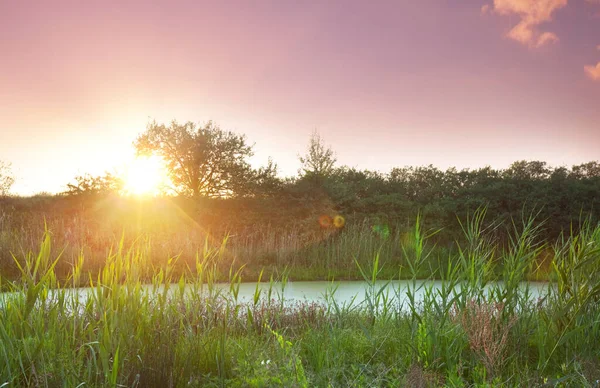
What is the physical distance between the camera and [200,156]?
20.5 metres

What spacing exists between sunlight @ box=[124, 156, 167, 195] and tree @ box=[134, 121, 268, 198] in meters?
0.37

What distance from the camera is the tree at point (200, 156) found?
797 inches

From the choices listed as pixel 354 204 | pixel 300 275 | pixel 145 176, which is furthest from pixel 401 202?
pixel 145 176

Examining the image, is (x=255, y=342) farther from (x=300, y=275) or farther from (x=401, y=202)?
(x=401, y=202)

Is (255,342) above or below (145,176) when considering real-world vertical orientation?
below

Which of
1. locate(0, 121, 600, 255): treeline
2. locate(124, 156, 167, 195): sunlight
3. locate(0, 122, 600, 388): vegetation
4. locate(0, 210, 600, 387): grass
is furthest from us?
locate(124, 156, 167, 195): sunlight

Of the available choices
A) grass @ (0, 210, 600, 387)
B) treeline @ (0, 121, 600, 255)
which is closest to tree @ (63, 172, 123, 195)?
treeline @ (0, 121, 600, 255)

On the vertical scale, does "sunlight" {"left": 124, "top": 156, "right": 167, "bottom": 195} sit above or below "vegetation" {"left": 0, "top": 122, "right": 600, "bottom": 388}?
above

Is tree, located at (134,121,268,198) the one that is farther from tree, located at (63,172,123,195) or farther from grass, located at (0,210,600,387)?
grass, located at (0,210,600,387)

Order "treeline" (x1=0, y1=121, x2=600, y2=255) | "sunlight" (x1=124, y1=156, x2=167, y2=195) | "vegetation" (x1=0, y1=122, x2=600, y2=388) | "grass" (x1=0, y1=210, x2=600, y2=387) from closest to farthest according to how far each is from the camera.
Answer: "grass" (x1=0, y1=210, x2=600, y2=387) < "vegetation" (x1=0, y1=122, x2=600, y2=388) < "treeline" (x1=0, y1=121, x2=600, y2=255) < "sunlight" (x1=124, y1=156, x2=167, y2=195)

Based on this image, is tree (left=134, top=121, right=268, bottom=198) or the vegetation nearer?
the vegetation

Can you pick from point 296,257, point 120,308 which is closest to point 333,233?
point 296,257

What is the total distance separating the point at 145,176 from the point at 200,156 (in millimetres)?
2394

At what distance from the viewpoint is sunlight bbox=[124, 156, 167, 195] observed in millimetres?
17969
